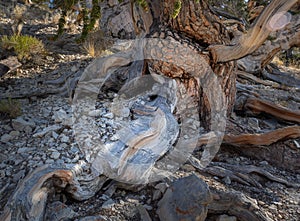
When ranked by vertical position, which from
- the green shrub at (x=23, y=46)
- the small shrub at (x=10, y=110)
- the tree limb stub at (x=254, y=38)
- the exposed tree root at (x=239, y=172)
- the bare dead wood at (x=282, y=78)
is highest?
the tree limb stub at (x=254, y=38)

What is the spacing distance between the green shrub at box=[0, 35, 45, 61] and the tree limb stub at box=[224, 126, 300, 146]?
3342mm

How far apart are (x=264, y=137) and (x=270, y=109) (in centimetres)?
111

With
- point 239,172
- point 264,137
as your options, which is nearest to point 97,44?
point 264,137

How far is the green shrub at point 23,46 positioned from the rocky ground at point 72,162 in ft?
2.21

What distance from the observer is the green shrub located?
4.90m

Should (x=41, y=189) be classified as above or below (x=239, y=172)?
above

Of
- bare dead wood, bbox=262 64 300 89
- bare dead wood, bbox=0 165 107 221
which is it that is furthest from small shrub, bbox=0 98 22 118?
bare dead wood, bbox=262 64 300 89

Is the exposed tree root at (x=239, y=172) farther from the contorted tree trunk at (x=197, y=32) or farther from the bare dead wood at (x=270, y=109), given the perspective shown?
the bare dead wood at (x=270, y=109)

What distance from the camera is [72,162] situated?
274 cm

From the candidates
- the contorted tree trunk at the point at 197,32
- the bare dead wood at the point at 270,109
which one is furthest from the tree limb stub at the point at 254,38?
the bare dead wood at the point at 270,109

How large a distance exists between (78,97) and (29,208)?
1.86 metres

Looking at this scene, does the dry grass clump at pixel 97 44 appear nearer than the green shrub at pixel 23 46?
No

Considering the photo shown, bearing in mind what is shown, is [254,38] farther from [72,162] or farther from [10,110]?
[10,110]

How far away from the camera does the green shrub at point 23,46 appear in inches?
193
